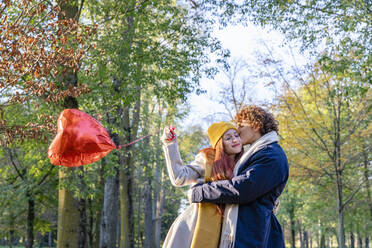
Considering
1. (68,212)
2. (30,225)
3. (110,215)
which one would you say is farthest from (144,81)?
(30,225)

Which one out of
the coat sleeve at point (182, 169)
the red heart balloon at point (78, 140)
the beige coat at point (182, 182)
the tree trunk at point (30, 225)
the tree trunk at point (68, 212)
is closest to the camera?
the beige coat at point (182, 182)

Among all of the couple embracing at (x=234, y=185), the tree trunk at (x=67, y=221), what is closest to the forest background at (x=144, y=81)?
the tree trunk at (x=67, y=221)

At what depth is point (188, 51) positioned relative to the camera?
11.5 meters

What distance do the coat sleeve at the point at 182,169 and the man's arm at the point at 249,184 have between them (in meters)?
0.33

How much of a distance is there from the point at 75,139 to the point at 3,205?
625 inches

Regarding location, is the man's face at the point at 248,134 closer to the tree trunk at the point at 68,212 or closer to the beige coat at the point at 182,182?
the beige coat at the point at 182,182

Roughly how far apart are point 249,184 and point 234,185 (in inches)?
4.3

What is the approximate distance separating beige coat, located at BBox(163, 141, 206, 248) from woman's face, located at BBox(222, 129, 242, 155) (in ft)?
0.74

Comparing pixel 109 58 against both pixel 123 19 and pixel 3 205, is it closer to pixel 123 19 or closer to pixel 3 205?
pixel 123 19

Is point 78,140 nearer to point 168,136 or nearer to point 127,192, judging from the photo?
point 168,136

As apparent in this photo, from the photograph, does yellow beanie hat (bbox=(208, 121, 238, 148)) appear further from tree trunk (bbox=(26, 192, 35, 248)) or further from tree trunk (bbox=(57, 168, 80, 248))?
tree trunk (bbox=(26, 192, 35, 248))

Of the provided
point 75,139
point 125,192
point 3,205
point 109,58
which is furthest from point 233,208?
point 3,205

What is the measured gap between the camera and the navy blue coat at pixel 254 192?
3.00 m

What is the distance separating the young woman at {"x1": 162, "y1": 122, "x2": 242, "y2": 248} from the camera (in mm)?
3193
